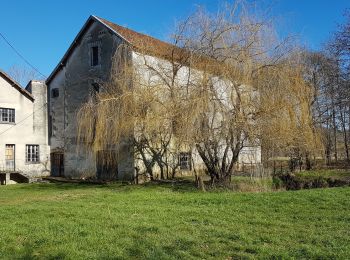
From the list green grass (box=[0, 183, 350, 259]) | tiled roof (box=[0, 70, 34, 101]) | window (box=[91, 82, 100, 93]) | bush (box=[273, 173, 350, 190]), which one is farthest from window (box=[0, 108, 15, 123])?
bush (box=[273, 173, 350, 190])

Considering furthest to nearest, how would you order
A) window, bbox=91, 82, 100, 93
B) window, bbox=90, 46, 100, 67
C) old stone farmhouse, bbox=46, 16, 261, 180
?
window, bbox=90, 46, 100, 67
window, bbox=91, 82, 100, 93
old stone farmhouse, bbox=46, 16, 261, 180

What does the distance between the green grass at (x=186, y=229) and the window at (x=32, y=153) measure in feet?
53.8

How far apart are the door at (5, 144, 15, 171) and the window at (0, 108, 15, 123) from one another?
1643 mm

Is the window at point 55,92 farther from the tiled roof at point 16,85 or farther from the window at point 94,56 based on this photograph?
the window at point 94,56

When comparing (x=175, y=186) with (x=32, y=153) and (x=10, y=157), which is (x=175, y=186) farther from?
(x=10, y=157)

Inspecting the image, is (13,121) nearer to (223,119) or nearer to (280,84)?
(223,119)

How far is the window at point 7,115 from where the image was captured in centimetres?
2652

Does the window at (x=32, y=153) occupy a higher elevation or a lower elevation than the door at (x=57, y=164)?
higher

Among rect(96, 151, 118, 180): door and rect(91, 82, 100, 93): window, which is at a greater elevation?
rect(91, 82, 100, 93): window

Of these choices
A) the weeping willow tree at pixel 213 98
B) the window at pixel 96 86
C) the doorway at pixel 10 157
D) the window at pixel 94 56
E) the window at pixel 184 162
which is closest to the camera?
the weeping willow tree at pixel 213 98

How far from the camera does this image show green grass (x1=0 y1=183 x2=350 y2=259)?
Result: 657cm

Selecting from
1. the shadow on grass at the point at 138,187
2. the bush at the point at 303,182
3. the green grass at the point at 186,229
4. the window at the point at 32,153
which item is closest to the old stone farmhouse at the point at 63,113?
the window at the point at 32,153

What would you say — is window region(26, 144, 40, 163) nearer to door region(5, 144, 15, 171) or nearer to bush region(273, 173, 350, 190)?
door region(5, 144, 15, 171)

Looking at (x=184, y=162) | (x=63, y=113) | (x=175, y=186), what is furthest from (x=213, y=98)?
(x=63, y=113)
